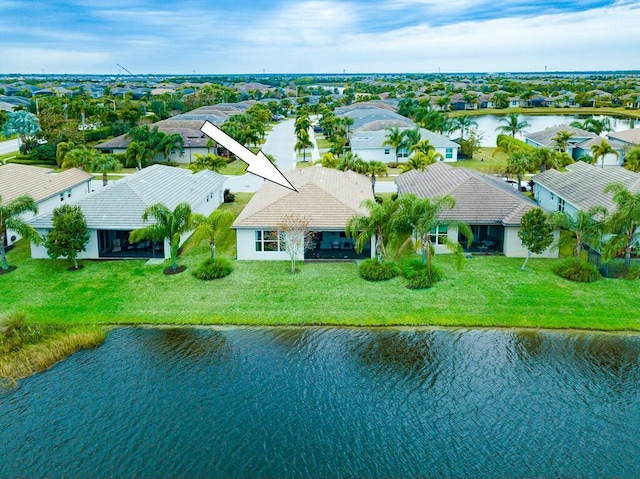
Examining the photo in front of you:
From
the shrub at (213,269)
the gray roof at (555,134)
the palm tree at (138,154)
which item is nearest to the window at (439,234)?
the shrub at (213,269)

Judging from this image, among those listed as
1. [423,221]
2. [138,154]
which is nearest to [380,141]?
[138,154]

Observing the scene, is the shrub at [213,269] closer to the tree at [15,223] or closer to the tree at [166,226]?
the tree at [166,226]

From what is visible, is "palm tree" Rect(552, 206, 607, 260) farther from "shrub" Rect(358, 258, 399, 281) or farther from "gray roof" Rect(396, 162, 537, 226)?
"shrub" Rect(358, 258, 399, 281)

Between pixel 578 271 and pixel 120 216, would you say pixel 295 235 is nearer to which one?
pixel 120 216

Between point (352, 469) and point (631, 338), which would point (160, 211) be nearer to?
point (352, 469)

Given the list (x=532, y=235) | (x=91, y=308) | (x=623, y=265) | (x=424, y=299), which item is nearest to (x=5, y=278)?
(x=91, y=308)
